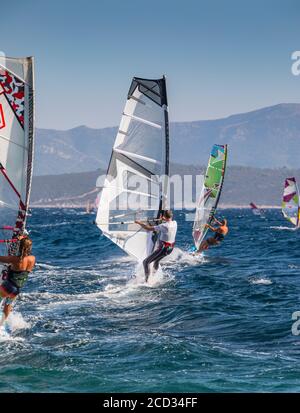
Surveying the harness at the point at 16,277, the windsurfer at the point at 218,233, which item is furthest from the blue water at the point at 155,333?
the windsurfer at the point at 218,233

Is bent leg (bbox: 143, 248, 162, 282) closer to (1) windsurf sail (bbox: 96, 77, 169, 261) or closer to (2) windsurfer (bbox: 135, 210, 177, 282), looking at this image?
(2) windsurfer (bbox: 135, 210, 177, 282)

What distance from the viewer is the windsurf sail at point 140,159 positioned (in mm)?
22547

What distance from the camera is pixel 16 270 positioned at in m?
13.5

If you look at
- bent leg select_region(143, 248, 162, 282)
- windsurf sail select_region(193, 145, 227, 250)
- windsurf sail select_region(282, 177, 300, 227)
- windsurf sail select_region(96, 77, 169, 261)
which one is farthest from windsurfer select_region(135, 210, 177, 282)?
windsurf sail select_region(282, 177, 300, 227)

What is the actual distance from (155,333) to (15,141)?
16.1 feet

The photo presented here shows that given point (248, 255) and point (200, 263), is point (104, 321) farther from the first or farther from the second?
point (248, 255)

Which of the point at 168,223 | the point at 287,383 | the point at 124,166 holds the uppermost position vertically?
the point at 124,166

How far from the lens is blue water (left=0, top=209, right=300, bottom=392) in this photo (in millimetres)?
10953

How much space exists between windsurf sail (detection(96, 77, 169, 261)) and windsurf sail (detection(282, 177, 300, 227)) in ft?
105

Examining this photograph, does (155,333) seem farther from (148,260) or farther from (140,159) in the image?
(140,159)

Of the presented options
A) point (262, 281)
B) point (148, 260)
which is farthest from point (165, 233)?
point (262, 281)
